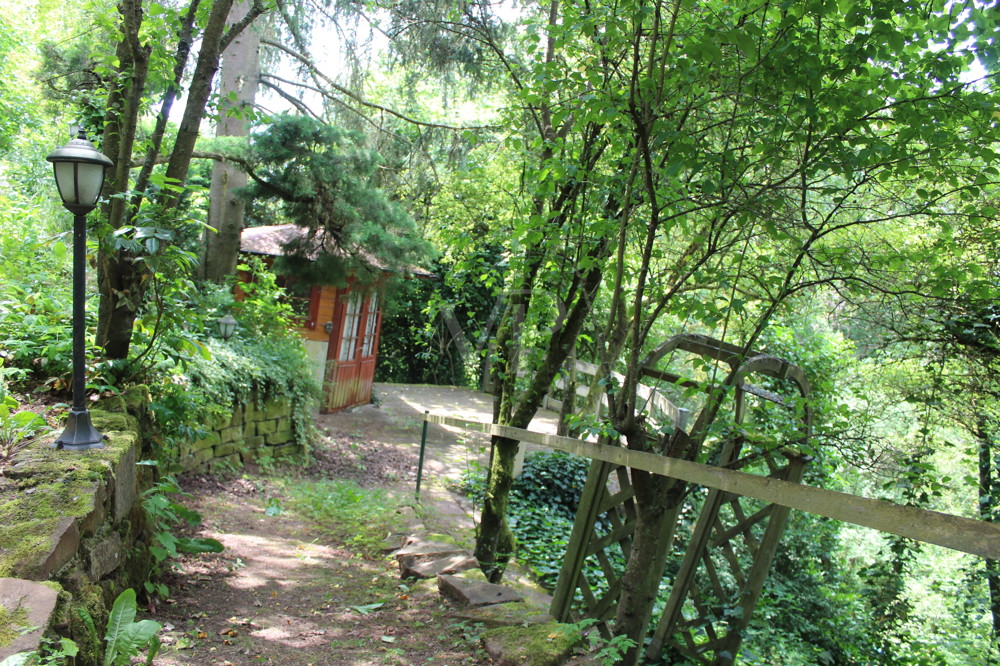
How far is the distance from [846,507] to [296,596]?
3149mm

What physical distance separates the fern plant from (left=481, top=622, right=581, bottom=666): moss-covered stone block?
4.53 ft

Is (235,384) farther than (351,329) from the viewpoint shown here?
No

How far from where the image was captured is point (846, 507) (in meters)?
2.07

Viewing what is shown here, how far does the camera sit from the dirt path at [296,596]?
3.09 metres

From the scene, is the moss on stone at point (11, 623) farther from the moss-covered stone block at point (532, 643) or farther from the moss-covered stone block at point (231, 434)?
the moss-covered stone block at point (231, 434)

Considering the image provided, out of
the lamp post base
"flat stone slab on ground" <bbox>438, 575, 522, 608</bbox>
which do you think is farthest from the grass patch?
the lamp post base

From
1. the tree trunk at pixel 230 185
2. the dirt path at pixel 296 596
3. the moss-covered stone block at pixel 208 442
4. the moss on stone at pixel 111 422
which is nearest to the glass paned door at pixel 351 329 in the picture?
the tree trunk at pixel 230 185

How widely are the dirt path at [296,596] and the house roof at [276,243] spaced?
3.03 m

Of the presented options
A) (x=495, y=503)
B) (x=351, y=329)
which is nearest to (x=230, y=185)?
(x=351, y=329)

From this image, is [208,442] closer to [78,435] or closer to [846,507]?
[78,435]

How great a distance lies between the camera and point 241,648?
9.97 ft

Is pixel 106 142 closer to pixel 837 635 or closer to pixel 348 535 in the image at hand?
pixel 348 535

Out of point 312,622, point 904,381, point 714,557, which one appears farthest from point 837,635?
point 312,622

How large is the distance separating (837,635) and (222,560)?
197 inches
